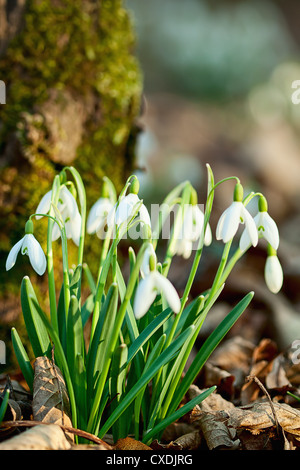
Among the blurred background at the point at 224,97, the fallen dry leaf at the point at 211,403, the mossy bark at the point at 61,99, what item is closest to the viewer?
the fallen dry leaf at the point at 211,403

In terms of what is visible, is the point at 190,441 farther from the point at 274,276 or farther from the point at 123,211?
the point at 123,211

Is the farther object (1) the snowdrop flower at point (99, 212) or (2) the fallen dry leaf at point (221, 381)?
(2) the fallen dry leaf at point (221, 381)

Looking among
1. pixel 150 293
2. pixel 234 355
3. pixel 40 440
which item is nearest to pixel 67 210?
pixel 150 293

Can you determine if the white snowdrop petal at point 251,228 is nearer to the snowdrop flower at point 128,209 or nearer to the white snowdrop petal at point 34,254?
the snowdrop flower at point 128,209

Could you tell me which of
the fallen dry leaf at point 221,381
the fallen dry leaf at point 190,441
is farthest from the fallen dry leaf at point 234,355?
the fallen dry leaf at point 190,441

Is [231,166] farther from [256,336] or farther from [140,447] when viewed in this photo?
[140,447]

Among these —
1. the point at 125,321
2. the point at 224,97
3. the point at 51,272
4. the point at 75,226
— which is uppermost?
the point at 224,97

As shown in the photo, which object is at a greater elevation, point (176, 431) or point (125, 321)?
point (125, 321)
